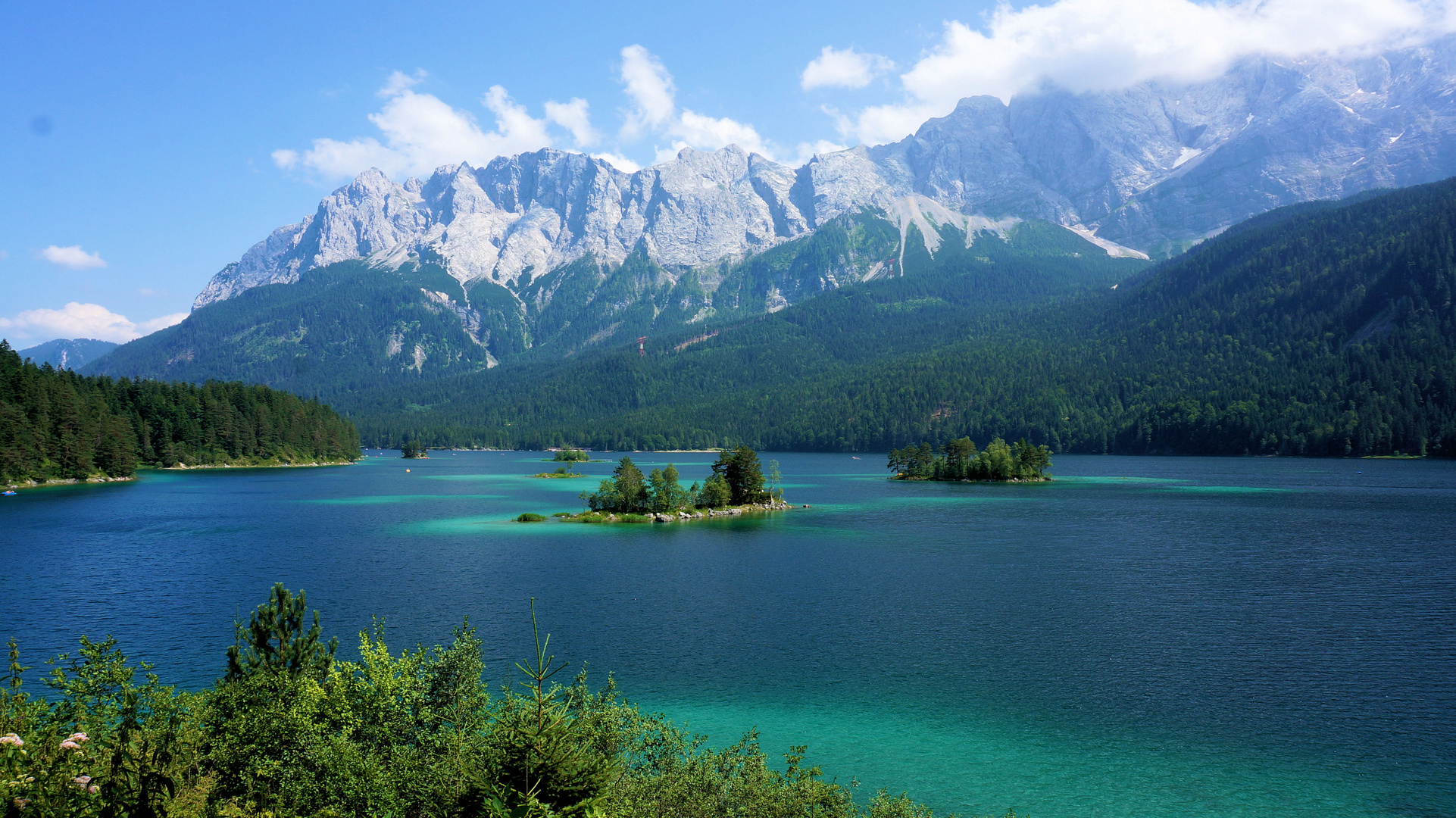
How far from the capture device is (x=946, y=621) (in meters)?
51.4

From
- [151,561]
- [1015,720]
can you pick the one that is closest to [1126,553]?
[1015,720]

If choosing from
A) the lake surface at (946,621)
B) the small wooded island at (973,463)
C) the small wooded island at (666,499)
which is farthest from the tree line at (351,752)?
the small wooded island at (973,463)

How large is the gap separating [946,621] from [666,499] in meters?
62.9

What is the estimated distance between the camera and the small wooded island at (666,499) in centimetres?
10775

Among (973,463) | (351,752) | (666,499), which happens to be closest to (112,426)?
(666,499)

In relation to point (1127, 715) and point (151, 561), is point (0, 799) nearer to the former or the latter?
point (1127, 715)

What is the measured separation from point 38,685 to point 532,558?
133 ft

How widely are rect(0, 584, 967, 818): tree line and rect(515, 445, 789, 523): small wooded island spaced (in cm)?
8008

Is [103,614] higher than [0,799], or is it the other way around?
[0,799]

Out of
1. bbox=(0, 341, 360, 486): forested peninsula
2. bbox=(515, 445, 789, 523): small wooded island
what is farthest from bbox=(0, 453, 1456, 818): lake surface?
bbox=(0, 341, 360, 486): forested peninsula

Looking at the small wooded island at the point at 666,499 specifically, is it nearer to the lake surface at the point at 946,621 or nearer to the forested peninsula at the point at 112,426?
the lake surface at the point at 946,621

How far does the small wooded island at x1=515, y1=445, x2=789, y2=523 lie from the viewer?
354 ft

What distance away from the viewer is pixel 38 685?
→ 36844mm

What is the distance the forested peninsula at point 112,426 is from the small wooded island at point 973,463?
156498mm
